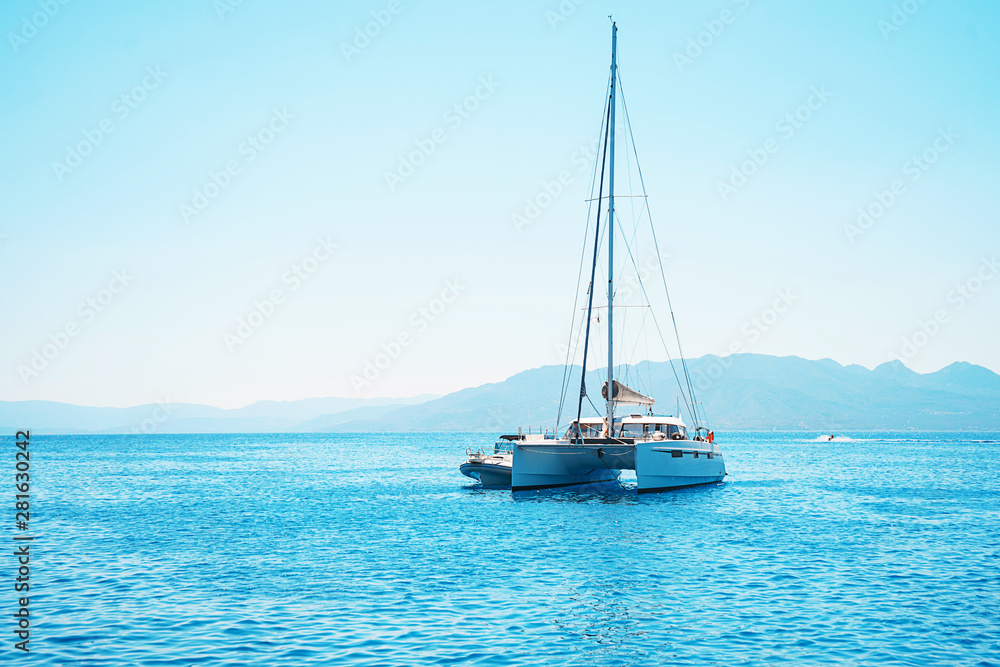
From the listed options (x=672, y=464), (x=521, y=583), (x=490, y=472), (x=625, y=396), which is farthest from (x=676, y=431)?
(x=521, y=583)

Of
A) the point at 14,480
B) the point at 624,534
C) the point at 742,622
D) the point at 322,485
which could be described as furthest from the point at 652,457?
the point at 14,480

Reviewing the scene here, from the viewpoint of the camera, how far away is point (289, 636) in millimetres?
13852

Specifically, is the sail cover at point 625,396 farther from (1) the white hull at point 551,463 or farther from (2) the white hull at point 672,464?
(1) the white hull at point 551,463

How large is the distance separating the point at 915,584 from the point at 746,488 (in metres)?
29.6

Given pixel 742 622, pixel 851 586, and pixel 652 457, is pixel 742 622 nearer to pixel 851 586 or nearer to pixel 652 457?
pixel 851 586

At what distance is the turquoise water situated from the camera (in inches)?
524

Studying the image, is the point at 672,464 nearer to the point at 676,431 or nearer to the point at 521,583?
the point at 676,431

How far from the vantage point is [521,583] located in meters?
18.6

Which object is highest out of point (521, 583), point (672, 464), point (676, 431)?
point (676, 431)

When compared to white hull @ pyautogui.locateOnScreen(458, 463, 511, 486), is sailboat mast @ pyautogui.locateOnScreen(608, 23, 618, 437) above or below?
above

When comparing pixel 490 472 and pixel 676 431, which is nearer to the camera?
pixel 676 431

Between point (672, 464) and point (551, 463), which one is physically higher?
point (551, 463)

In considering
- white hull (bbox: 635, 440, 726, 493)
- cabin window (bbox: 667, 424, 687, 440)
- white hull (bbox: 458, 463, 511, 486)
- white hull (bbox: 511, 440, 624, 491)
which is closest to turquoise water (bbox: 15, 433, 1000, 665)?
white hull (bbox: 635, 440, 726, 493)

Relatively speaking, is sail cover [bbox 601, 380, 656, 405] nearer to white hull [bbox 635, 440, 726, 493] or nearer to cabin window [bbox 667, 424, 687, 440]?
cabin window [bbox 667, 424, 687, 440]
